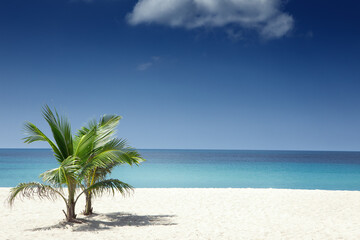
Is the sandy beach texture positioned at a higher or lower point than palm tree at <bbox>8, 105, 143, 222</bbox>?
lower

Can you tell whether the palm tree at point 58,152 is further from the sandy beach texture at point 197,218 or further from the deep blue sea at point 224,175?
the deep blue sea at point 224,175

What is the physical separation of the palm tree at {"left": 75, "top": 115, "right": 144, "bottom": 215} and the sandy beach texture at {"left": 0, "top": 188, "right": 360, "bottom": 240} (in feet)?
2.87

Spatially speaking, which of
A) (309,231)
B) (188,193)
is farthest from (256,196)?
(309,231)

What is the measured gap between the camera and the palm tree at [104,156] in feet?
22.8

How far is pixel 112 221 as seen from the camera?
25.3 ft

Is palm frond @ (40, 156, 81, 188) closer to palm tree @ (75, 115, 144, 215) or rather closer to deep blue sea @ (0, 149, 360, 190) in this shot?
palm tree @ (75, 115, 144, 215)

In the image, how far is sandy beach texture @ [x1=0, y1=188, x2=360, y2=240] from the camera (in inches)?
258

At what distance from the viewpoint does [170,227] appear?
7.14 m

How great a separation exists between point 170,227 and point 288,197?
6350 mm

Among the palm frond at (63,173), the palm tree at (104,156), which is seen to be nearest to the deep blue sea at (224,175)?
the palm tree at (104,156)

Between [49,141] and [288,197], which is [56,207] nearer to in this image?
[49,141]

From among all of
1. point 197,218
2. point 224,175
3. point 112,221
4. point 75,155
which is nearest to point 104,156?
point 75,155

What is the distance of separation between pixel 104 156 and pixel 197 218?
2.96 metres

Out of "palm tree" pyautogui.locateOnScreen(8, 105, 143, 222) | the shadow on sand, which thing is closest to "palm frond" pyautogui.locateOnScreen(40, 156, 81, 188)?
"palm tree" pyautogui.locateOnScreen(8, 105, 143, 222)
